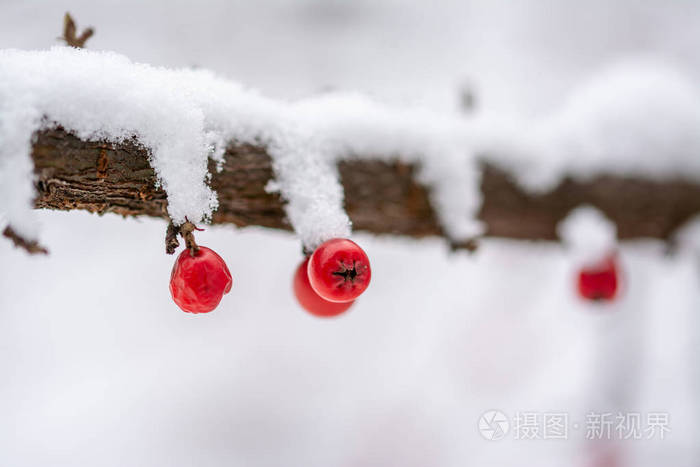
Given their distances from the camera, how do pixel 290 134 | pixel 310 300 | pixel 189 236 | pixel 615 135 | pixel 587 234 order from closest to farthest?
1. pixel 189 236
2. pixel 310 300
3. pixel 290 134
4. pixel 587 234
5. pixel 615 135

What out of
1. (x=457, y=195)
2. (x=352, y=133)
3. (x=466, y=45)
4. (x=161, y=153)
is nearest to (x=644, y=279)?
(x=466, y=45)

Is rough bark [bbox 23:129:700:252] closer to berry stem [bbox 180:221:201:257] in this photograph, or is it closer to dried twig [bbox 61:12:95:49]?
berry stem [bbox 180:221:201:257]

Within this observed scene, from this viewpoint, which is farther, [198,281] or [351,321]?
[351,321]

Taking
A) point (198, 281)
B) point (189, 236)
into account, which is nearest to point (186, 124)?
point (189, 236)

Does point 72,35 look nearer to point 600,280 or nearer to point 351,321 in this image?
point 600,280

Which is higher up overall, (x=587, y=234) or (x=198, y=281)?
(x=587, y=234)

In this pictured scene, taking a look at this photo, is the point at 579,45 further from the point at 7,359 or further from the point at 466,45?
the point at 7,359

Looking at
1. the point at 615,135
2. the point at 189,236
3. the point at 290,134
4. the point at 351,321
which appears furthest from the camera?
the point at 351,321
